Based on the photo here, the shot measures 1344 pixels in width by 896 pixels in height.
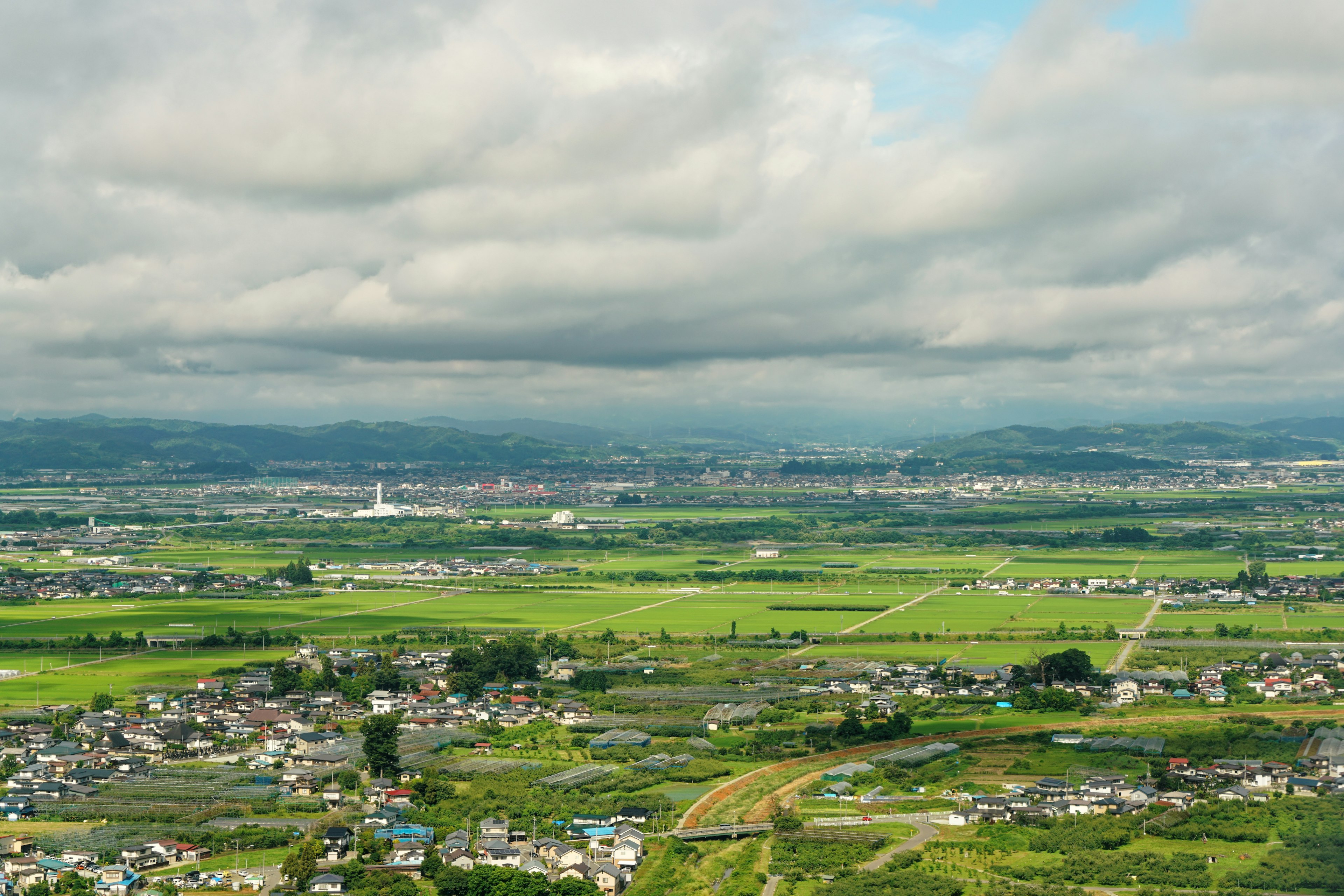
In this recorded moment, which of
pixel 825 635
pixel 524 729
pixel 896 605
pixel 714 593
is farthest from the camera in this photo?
pixel 714 593

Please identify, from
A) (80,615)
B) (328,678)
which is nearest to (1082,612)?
(328,678)

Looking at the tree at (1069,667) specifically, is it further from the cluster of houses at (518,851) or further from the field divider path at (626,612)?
the field divider path at (626,612)

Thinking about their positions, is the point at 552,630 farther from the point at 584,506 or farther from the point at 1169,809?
the point at 584,506

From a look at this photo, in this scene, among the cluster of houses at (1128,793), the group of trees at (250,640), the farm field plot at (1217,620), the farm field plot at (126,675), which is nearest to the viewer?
the cluster of houses at (1128,793)

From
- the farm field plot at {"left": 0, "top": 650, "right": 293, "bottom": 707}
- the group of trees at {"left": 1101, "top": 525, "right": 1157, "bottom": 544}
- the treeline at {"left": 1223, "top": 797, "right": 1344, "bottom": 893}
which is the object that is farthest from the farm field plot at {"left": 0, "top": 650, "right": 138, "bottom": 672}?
the group of trees at {"left": 1101, "top": 525, "right": 1157, "bottom": 544}

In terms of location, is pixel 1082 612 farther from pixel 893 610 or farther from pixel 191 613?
pixel 191 613

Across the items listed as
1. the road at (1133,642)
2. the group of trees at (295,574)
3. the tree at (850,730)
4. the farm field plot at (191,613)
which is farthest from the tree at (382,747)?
the group of trees at (295,574)

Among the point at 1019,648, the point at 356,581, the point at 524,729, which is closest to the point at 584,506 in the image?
the point at 356,581
